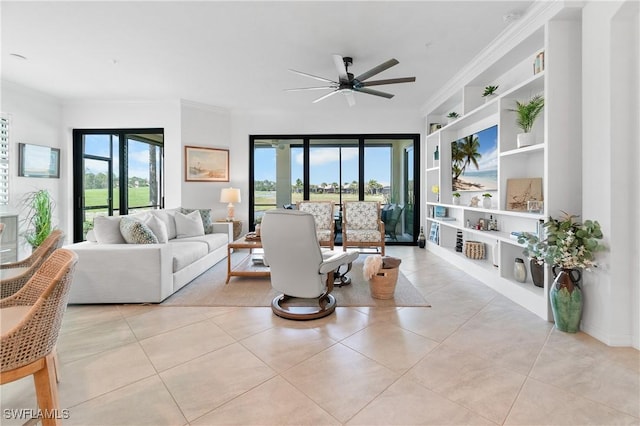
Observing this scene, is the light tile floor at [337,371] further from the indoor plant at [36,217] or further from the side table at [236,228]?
the side table at [236,228]

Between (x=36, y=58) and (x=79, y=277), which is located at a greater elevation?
(x=36, y=58)

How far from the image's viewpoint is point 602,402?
1.57 metres

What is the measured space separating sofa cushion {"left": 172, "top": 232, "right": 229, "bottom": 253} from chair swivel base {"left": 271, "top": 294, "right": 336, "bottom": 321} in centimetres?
190

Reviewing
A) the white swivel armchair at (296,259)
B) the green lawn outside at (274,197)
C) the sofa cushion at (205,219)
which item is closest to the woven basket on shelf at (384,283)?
the white swivel armchair at (296,259)

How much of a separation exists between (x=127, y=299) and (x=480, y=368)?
10.4ft

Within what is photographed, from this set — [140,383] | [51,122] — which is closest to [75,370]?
[140,383]

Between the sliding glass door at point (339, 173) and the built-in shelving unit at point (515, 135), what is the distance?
866mm

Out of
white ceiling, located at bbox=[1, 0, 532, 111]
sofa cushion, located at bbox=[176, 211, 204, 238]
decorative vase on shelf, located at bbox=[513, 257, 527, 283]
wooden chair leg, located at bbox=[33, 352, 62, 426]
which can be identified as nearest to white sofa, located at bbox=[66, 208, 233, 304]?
sofa cushion, located at bbox=[176, 211, 204, 238]

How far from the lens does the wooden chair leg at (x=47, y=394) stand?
1.21 m

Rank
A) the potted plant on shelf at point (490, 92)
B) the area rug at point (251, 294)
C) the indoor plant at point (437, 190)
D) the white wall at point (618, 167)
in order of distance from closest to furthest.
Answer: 1. the white wall at point (618, 167)
2. the area rug at point (251, 294)
3. the potted plant on shelf at point (490, 92)
4. the indoor plant at point (437, 190)

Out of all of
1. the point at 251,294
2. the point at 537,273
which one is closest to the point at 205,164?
the point at 251,294

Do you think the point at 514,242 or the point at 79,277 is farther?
the point at 514,242

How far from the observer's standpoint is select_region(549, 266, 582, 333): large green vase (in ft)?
7.64

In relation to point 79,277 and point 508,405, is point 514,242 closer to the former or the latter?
point 508,405
